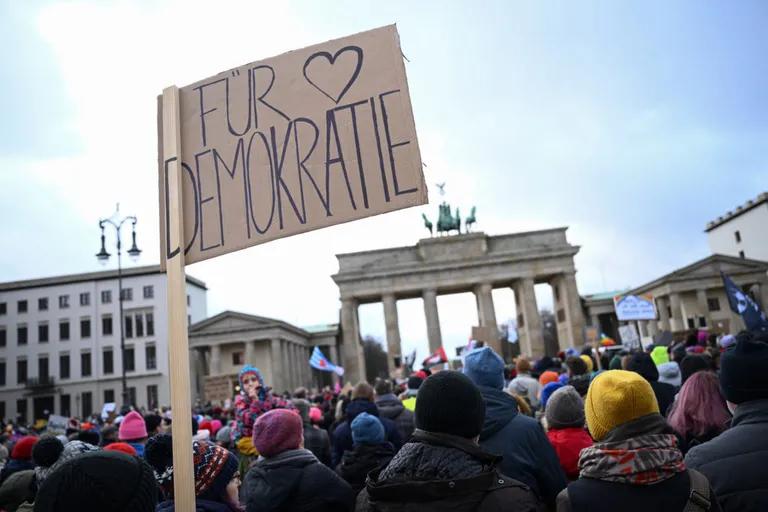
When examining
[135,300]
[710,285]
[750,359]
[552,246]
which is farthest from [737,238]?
[750,359]

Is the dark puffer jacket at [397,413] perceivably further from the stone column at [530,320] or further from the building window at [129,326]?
the building window at [129,326]

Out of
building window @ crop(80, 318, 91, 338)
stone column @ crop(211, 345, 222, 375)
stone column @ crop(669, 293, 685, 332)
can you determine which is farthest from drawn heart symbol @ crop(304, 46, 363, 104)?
building window @ crop(80, 318, 91, 338)

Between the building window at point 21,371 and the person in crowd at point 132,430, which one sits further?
the building window at point 21,371

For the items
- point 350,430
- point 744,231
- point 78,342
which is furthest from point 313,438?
point 744,231

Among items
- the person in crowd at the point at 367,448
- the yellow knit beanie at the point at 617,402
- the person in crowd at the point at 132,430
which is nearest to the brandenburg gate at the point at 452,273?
the person in crowd at the point at 132,430

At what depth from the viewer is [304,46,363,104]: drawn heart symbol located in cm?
323

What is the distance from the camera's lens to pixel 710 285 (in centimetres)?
5578

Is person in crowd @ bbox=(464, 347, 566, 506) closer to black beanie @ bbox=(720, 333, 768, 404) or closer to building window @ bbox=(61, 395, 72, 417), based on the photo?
black beanie @ bbox=(720, 333, 768, 404)

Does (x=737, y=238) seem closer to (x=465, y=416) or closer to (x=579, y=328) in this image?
(x=579, y=328)

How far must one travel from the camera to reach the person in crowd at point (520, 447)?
11.4 ft

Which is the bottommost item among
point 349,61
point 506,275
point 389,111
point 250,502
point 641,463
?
point 250,502

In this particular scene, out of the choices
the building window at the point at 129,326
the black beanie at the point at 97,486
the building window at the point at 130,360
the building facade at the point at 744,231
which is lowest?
the black beanie at the point at 97,486

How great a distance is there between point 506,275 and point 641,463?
164 feet

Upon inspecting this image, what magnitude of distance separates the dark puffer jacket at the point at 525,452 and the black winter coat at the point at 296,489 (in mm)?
989
